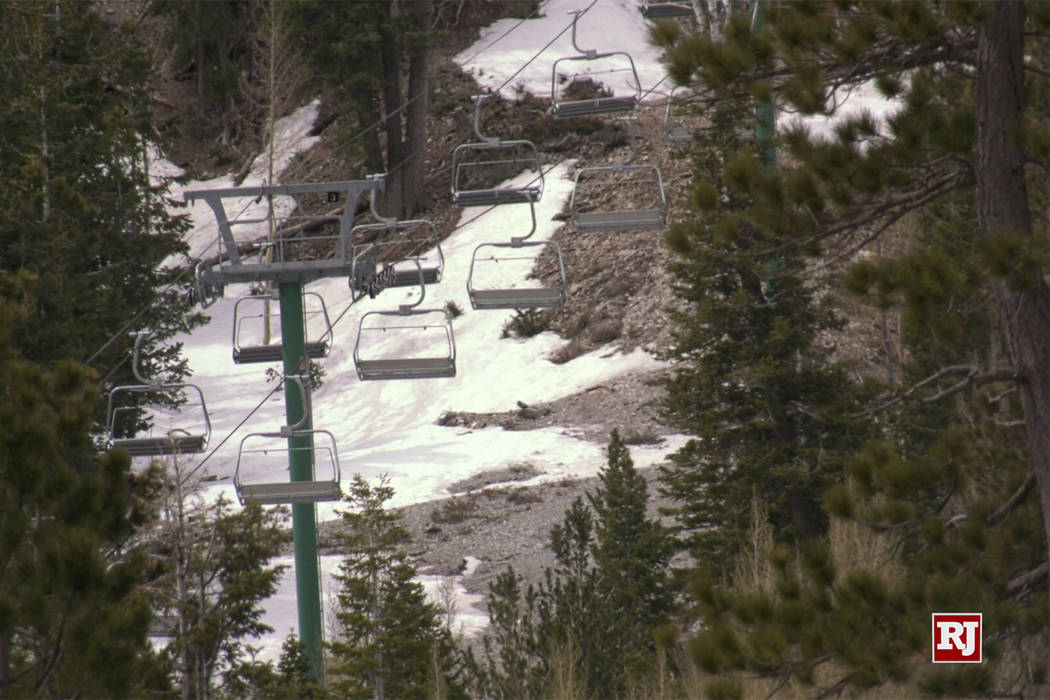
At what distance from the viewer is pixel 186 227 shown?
2405 centimetres

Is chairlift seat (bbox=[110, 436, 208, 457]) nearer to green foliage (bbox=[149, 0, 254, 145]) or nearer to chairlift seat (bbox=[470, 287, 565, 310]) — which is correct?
chairlift seat (bbox=[470, 287, 565, 310])

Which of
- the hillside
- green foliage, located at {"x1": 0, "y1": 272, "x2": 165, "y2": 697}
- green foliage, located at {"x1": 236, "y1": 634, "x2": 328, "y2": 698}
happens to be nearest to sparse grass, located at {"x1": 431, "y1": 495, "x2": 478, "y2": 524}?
the hillside

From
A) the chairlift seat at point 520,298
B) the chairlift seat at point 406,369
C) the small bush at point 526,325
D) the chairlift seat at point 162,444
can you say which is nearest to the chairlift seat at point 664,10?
the chairlift seat at point 520,298

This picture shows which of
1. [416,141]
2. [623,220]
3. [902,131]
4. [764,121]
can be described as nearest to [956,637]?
[902,131]

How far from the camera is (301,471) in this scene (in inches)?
445

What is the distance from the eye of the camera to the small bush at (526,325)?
28.3 m

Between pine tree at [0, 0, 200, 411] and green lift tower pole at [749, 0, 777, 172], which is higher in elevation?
pine tree at [0, 0, 200, 411]

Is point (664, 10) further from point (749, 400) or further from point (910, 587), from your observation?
point (749, 400)

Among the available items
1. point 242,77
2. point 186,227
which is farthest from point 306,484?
point 242,77

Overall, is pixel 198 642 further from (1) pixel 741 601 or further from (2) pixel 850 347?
(2) pixel 850 347

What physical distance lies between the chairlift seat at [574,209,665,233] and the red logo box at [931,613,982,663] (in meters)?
4.24

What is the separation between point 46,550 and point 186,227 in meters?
19.0

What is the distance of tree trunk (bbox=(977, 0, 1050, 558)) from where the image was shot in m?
5.61

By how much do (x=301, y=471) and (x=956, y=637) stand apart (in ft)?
22.6
